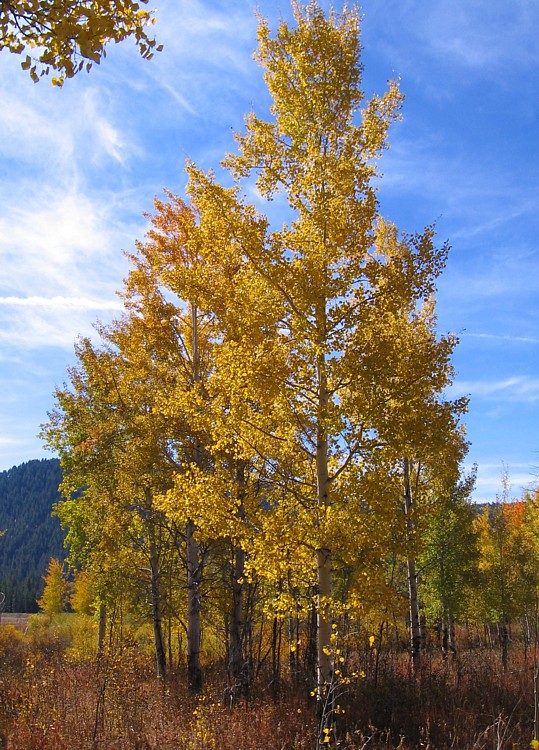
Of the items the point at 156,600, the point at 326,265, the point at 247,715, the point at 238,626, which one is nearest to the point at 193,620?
the point at 238,626

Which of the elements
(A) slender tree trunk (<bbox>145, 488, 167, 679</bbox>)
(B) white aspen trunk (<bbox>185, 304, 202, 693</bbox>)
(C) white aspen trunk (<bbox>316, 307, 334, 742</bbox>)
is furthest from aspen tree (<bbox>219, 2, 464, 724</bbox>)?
(A) slender tree trunk (<bbox>145, 488, 167, 679</bbox>)

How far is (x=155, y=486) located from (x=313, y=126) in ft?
21.9

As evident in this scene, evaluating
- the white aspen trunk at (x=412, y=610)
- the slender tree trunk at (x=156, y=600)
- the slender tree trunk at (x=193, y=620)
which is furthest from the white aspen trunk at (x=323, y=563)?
the slender tree trunk at (x=156, y=600)

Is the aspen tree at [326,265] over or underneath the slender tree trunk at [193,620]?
over

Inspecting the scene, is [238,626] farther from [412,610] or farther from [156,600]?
[412,610]

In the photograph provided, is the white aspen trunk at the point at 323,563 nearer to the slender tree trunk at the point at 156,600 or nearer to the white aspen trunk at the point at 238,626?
the white aspen trunk at the point at 238,626

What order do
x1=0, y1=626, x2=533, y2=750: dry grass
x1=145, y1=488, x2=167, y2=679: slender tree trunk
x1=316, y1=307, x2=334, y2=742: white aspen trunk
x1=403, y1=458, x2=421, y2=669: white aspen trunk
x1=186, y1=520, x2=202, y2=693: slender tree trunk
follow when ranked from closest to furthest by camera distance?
x1=0, y1=626, x2=533, y2=750: dry grass
x1=316, y1=307, x2=334, y2=742: white aspen trunk
x1=186, y1=520, x2=202, y2=693: slender tree trunk
x1=403, y1=458, x2=421, y2=669: white aspen trunk
x1=145, y1=488, x2=167, y2=679: slender tree trunk

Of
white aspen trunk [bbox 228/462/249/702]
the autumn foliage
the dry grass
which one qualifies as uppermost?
the autumn foliage

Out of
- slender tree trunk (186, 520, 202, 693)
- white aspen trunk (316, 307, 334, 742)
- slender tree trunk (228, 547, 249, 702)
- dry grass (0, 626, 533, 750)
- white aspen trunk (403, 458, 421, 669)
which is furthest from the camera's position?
white aspen trunk (403, 458, 421, 669)

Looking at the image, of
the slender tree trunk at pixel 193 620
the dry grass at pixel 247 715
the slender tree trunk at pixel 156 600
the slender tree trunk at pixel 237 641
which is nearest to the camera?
the dry grass at pixel 247 715

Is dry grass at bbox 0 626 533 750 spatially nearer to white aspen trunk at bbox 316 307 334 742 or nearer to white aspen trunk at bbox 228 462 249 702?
white aspen trunk at bbox 228 462 249 702

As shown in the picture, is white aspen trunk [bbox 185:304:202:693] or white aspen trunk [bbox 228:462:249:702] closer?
white aspen trunk [bbox 228:462:249:702]

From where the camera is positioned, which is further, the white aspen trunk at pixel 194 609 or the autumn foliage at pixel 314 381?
the white aspen trunk at pixel 194 609

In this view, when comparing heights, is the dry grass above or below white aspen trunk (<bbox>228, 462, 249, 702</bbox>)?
below
